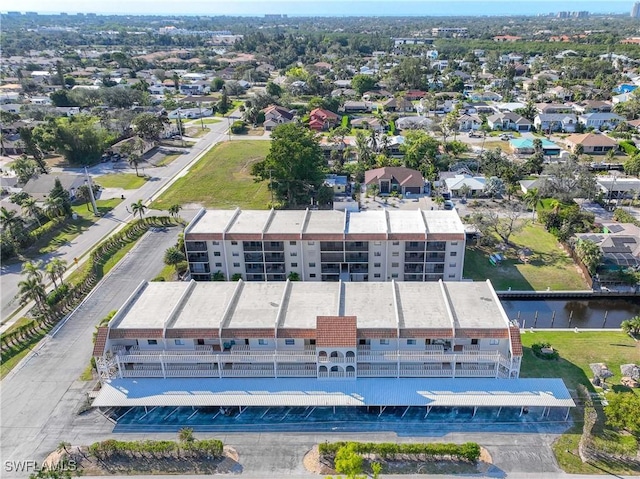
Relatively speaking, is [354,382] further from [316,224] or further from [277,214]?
[277,214]

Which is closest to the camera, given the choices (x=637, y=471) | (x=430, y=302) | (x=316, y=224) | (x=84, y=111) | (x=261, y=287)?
(x=637, y=471)

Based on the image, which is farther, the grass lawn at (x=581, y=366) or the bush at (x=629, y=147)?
the bush at (x=629, y=147)

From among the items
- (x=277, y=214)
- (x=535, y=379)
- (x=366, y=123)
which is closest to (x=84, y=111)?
(x=366, y=123)

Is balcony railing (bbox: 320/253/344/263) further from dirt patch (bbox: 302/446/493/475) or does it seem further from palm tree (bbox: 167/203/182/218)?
palm tree (bbox: 167/203/182/218)

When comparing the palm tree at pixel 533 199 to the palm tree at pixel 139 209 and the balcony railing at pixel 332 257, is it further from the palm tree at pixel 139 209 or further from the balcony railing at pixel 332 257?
the palm tree at pixel 139 209

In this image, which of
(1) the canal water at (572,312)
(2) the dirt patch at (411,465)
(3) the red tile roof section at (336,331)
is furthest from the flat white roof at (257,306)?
(1) the canal water at (572,312)

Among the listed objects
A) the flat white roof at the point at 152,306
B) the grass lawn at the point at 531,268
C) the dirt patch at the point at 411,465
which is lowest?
the grass lawn at the point at 531,268

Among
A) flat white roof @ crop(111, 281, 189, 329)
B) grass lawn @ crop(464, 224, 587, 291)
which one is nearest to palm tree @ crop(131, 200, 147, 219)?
flat white roof @ crop(111, 281, 189, 329)
